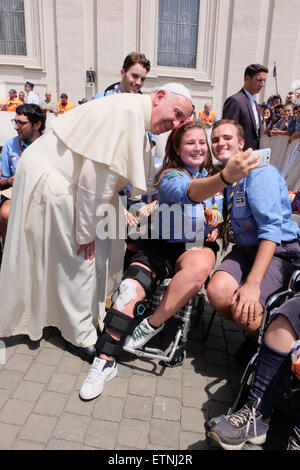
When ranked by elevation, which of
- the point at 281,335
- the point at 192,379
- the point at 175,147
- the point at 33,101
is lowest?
the point at 192,379

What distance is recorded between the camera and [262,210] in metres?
2.22

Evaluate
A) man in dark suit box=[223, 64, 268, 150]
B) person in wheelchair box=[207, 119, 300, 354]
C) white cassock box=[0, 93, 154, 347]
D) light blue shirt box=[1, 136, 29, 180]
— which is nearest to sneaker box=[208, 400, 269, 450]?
person in wheelchair box=[207, 119, 300, 354]

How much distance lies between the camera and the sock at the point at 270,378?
1.82 meters

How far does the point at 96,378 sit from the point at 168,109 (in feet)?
5.59

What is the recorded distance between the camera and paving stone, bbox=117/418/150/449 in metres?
1.92

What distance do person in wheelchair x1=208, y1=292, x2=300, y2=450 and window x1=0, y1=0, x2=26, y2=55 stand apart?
16.4m

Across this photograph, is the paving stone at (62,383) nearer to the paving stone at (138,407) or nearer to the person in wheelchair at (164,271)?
the person in wheelchair at (164,271)

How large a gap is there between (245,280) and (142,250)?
0.75 m

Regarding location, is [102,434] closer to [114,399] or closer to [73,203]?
[114,399]

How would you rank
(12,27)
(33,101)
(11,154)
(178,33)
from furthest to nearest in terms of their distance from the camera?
(12,27)
(178,33)
(33,101)
(11,154)

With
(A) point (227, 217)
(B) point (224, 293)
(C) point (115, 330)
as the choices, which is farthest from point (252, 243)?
(C) point (115, 330)

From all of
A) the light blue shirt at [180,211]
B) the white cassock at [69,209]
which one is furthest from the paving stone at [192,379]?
the light blue shirt at [180,211]

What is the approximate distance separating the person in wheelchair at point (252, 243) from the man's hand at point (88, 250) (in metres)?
0.82

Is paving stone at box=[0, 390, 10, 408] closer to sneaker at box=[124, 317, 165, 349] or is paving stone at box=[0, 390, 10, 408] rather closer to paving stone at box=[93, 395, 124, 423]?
paving stone at box=[93, 395, 124, 423]
